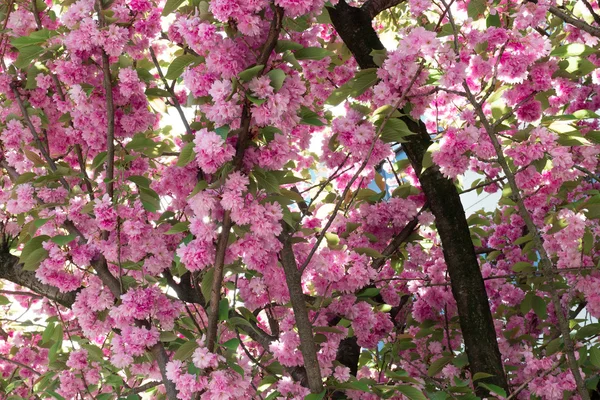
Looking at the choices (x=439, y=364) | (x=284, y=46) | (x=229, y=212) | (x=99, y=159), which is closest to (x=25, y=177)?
(x=99, y=159)

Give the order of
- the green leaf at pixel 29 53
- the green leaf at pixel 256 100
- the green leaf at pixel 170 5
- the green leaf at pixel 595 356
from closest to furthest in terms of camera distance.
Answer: the green leaf at pixel 256 100 < the green leaf at pixel 170 5 < the green leaf at pixel 29 53 < the green leaf at pixel 595 356

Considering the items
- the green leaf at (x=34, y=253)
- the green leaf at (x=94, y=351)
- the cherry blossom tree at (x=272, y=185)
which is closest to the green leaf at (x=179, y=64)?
the cherry blossom tree at (x=272, y=185)

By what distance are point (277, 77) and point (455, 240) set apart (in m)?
1.46

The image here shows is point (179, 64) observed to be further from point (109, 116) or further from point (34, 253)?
point (34, 253)

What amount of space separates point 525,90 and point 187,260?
1.52 m

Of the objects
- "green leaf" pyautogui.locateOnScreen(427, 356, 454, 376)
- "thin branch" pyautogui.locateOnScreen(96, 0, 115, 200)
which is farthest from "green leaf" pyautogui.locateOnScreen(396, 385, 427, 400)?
"thin branch" pyautogui.locateOnScreen(96, 0, 115, 200)

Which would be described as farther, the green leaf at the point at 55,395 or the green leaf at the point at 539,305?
the green leaf at the point at 539,305

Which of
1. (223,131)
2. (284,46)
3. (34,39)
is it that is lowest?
(223,131)

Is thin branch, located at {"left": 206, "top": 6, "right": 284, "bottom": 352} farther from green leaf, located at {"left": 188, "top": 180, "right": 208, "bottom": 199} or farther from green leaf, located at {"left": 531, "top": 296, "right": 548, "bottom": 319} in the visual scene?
green leaf, located at {"left": 531, "top": 296, "right": 548, "bottom": 319}

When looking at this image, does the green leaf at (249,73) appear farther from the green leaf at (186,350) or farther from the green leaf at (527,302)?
the green leaf at (527,302)

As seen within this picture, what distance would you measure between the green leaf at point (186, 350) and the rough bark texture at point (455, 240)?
130cm

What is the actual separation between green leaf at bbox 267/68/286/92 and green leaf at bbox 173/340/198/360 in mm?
890

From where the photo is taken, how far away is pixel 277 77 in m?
1.81

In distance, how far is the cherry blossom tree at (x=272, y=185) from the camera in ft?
6.47
